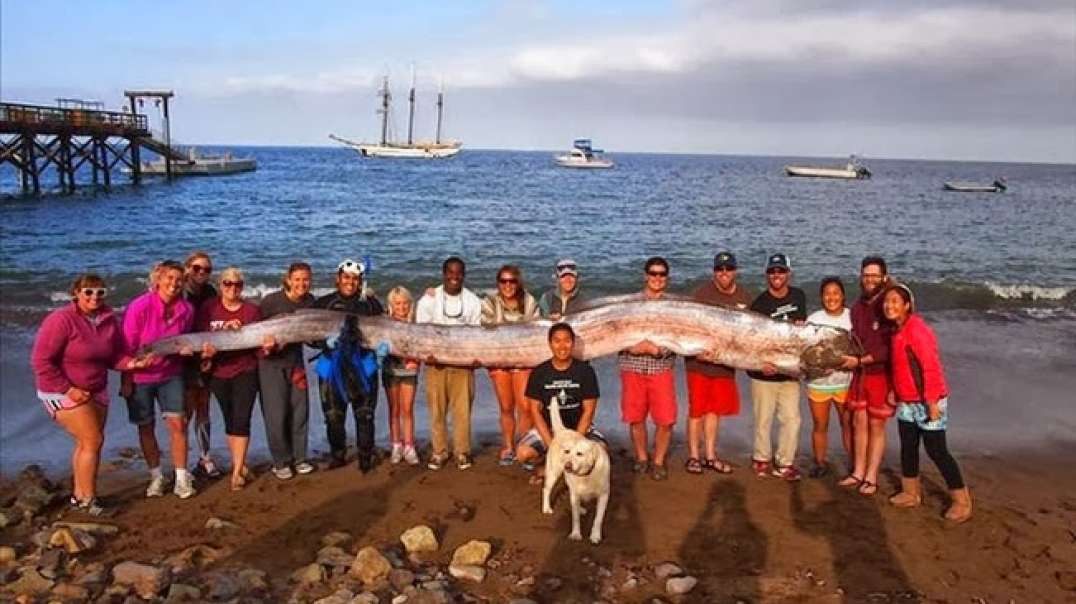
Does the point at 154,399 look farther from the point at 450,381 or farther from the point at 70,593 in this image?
the point at 450,381

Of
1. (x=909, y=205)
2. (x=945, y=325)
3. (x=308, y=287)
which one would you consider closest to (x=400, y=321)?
(x=308, y=287)

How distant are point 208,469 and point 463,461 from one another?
85.7 inches

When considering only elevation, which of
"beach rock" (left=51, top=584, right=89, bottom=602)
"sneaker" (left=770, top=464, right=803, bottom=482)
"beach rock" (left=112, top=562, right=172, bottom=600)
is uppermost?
"sneaker" (left=770, top=464, right=803, bottom=482)

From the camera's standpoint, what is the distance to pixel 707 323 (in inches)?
278

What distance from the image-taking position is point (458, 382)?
7656mm

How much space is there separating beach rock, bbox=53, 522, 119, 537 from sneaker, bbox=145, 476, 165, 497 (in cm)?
67

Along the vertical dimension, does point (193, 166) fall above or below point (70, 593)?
below

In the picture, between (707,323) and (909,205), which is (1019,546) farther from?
(909,205)

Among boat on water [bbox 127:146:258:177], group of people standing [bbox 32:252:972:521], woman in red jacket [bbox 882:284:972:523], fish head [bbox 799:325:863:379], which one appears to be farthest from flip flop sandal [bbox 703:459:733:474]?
boat on water [bbox 127:146:258:177]

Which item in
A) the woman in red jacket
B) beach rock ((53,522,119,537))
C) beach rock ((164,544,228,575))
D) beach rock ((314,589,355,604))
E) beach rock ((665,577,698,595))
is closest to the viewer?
beach rock ((314,589,355,604))

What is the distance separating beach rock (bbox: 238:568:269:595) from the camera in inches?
207

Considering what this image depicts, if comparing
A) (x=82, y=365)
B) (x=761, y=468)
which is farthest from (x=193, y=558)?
(x=761, y=468)

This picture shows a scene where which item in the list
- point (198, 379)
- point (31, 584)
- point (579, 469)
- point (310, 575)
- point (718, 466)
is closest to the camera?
point (31, 584)

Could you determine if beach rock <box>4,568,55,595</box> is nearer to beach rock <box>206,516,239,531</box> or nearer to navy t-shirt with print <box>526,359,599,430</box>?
beach rock <box>206,516,239,531</box>
